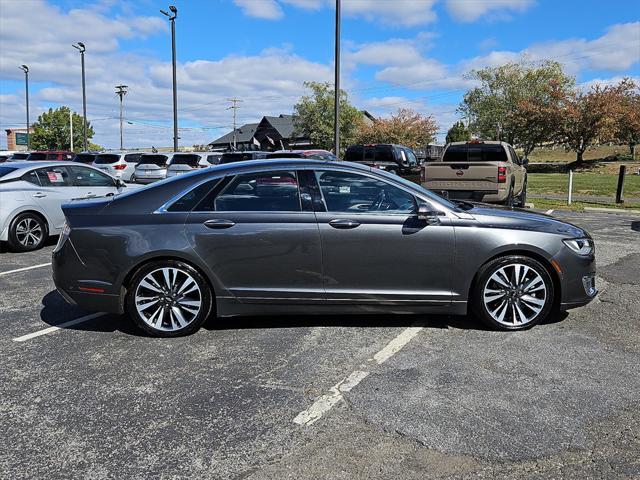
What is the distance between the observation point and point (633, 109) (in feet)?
153

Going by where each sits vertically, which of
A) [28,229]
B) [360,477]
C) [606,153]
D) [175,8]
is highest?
[175,8]

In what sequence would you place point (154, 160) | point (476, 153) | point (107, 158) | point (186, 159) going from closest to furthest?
point (476, 153) → point (186, 159) → point (154, 160) → point (107, 158)

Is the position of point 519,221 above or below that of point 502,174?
below

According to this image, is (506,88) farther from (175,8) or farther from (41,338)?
(41,338)

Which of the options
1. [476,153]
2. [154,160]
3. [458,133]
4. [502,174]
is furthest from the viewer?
[458,133]

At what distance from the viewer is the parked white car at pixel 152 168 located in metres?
22.2

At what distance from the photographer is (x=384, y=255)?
4.74 m

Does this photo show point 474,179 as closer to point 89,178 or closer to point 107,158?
point 89,178

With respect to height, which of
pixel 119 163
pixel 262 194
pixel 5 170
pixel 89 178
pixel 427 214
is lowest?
pixel 427 214

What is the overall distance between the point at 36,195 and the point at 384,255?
6.99m

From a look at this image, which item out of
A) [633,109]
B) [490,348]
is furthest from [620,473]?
[633,109]

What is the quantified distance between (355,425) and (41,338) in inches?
122

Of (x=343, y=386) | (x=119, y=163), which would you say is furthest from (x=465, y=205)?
(x=119, y=163)

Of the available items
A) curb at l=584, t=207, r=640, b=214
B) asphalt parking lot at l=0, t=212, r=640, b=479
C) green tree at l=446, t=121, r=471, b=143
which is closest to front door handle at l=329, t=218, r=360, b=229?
asphalt parking lot at l=0, t=212, r=640, b=479
